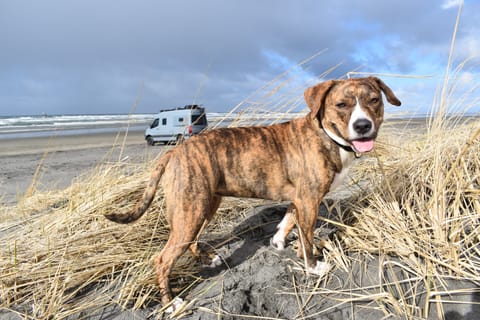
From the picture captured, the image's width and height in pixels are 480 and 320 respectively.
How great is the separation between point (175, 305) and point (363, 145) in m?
2.06

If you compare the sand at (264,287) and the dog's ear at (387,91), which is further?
the dog's ear at (387,91)

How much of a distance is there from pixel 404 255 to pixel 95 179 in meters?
4.14

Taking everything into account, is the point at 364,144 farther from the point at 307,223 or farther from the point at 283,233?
the point at 283,233

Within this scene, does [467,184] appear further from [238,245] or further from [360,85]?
[238,245]

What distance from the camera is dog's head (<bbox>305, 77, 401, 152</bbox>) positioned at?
264 centimetres

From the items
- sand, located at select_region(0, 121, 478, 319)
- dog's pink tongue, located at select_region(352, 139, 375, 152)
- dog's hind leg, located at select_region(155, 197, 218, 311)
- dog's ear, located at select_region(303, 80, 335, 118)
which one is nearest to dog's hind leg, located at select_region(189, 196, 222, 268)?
sand, located at select_region(0, 121, 478, 319)

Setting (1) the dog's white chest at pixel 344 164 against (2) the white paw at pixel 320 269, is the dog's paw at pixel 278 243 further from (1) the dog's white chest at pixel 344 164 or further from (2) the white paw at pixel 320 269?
(1) the dog's white chest at pixel 344 164

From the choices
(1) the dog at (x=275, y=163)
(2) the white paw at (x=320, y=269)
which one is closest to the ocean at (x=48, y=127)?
(1) the dog at (x=275, y=163)

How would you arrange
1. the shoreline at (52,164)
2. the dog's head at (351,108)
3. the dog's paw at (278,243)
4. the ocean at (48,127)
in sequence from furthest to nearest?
the ocean at (48,127), the shoreline at (52,164), the dog's paw at (278,243), the dog's head at (351,108)

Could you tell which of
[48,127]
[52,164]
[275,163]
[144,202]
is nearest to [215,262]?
[144,202]

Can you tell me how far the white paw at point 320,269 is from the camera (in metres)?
2.82

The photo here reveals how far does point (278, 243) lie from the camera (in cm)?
339

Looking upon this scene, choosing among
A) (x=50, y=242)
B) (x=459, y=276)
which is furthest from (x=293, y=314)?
(x=50, y=242)

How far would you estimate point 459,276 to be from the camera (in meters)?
2.43
